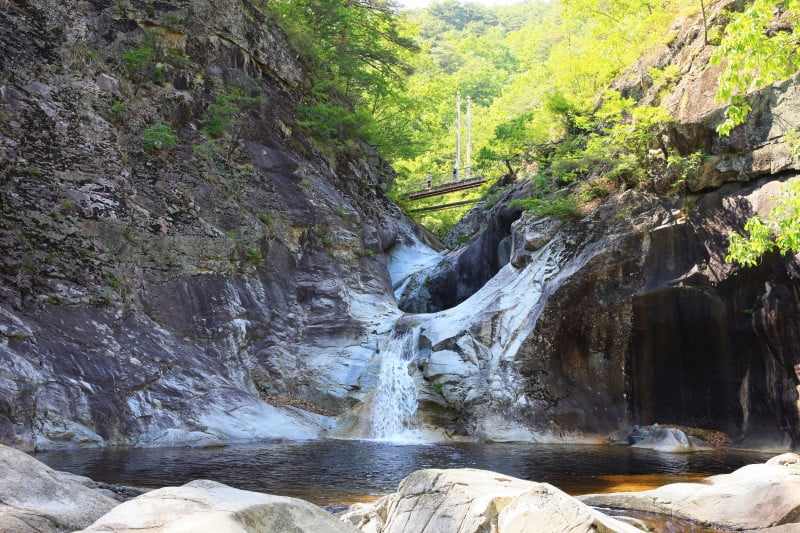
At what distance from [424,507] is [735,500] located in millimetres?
3821

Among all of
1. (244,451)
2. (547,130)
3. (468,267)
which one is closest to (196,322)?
(244,451)

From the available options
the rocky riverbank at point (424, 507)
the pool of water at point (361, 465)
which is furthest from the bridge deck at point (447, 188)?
the rocky riverbank at point (424, 507)

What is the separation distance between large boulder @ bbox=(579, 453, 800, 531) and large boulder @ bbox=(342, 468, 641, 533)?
6.66ft

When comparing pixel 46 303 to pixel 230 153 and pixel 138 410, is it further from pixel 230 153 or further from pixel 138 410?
pixel 230 153

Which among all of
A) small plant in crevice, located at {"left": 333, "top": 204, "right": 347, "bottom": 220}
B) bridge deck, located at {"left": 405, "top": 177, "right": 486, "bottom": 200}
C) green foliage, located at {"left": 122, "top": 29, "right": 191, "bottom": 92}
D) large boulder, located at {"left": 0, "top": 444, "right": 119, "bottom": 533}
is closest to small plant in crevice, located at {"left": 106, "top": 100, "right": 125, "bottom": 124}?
green foliage, located at {"left": 122, "top": 29, "right": 191, "bottom": 92}

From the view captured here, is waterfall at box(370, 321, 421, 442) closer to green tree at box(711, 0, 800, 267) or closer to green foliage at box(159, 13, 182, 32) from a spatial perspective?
green tree at box(711, 0, 800, 267)

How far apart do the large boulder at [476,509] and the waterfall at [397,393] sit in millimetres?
11010

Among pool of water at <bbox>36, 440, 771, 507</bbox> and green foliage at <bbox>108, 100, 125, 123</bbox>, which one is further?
green foliage at <bbox>108, 100, 125, 123</bbox>

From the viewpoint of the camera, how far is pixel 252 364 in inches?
736

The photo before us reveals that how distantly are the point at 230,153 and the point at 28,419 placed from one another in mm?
12325

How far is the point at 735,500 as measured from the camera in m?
7.39

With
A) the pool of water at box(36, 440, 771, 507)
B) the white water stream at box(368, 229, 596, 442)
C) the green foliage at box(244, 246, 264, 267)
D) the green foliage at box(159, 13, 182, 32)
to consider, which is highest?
the green foliage at box(159, 13, 182, 32)

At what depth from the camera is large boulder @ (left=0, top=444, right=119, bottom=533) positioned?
14.5ft

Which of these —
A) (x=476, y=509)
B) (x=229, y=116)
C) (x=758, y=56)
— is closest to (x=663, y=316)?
(x=758, y=56)
